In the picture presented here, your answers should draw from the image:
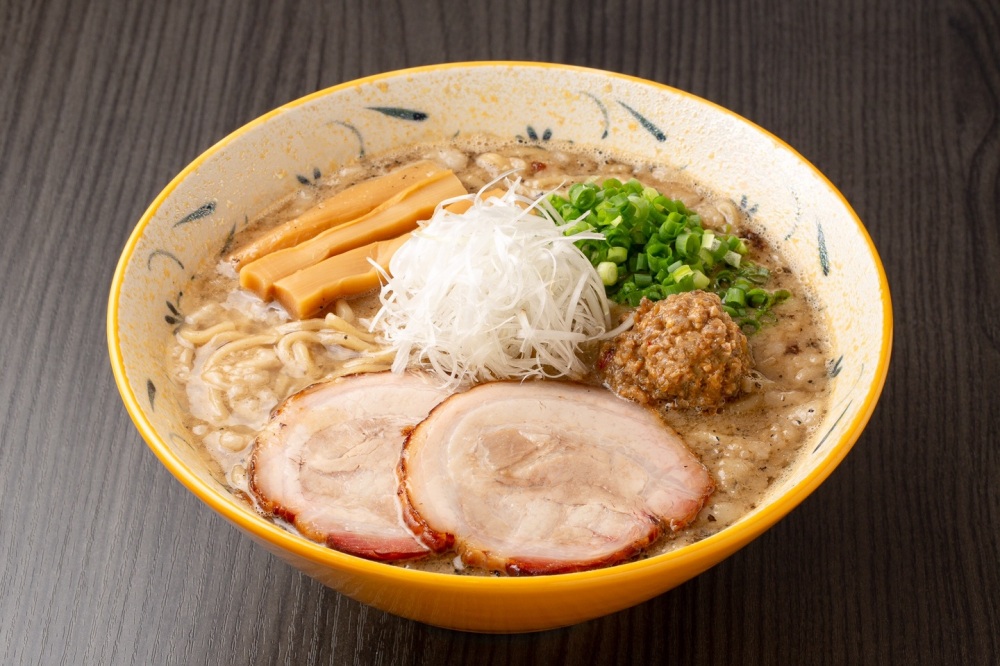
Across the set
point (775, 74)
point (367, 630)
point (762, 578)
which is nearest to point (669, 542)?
point (762, 578)

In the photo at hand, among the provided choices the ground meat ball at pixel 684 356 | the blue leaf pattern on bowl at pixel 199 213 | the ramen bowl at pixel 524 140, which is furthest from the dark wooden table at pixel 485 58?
the blue leaf pattern on bowl at pixel 199 213

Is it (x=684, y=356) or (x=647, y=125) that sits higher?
(x=647, y=125)

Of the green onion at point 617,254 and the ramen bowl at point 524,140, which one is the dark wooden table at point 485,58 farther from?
the green onion at point 617,254

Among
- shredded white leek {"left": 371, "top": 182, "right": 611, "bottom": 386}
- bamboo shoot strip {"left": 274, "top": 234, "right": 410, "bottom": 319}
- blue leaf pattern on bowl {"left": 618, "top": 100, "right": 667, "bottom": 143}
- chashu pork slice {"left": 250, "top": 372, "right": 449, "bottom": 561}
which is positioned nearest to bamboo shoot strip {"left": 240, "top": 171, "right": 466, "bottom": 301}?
bamboo shoot strip {"left": 274, "top": 234, "right": 410, "bottom": 319}

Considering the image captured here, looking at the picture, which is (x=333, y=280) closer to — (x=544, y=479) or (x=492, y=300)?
(x=492, y=300)

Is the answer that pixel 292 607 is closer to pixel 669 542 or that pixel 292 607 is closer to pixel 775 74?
pixel 669 542

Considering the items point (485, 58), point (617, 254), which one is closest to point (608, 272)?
point (617, 254)
